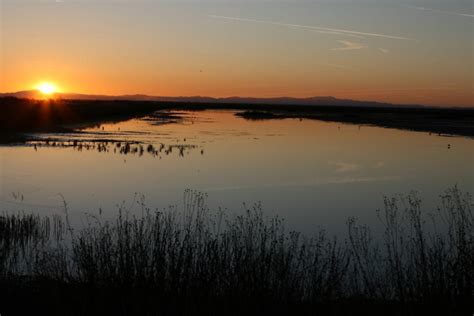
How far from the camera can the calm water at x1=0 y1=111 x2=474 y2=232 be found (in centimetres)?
2056

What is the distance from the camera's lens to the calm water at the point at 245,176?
67.5 ft

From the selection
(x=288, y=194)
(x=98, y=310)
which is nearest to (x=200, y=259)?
(x=98, y=310)

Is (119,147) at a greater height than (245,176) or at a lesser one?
greater

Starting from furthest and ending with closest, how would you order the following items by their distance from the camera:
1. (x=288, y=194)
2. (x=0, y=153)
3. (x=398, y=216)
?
(x=0, y=153) < (x=288, y=194) < (x=398, y=216)

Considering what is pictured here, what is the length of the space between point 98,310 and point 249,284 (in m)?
2.38

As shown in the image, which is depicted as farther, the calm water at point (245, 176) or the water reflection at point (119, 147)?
the water reflection at point (119, 147)

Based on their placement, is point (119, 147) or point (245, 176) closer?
point (245, 176)

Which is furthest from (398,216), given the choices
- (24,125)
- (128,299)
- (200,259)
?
(24,125)

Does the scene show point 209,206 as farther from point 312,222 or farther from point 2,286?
point 2,286

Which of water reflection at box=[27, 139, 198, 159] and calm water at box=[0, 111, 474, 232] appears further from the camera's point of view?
water reflection at box=[27, 139, 198, 159]

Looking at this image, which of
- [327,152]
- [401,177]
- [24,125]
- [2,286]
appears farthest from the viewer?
[24,125]

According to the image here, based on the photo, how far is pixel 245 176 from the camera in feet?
91.1

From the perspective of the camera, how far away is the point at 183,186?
80.3ft

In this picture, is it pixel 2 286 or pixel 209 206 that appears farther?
pixel 209 206
